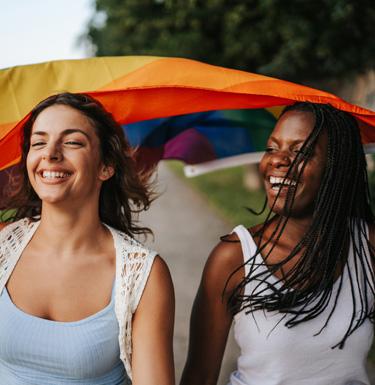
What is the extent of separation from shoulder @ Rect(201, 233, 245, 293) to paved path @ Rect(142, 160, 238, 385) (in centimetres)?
78

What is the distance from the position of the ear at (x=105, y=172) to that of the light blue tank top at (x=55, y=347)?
52cm

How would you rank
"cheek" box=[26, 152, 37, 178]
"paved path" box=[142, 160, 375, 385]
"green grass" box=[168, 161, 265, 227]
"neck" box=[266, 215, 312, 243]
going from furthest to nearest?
"green grass" box=[168, 161, 265, 227] → "paved path" box=[142, 160, 375, 385] → "neck" box=[266, 215, 312, 243] → "cheek" box=[26, 152, 37, 178]

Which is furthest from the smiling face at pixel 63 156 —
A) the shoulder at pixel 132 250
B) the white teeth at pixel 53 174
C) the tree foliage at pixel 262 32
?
the tree foliage at pixel 262 32

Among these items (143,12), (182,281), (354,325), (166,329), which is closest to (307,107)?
(354,325)

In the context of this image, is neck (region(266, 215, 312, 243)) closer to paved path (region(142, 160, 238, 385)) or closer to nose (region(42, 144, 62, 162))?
paved path (region(142, 160, 238, 385))

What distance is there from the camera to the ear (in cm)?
247

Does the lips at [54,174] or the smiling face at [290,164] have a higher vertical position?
the lips at [54,174]

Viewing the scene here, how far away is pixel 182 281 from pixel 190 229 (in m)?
3.58

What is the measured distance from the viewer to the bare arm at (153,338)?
86.5 inches

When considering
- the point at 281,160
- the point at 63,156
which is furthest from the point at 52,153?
the point at 281,160

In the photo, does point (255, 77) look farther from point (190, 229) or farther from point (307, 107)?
point (190, 229)

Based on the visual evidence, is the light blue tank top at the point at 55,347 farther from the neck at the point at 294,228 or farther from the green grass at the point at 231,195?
the green grass at the point at 231,195

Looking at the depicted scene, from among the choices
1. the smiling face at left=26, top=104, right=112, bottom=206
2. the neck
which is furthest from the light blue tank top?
the neck

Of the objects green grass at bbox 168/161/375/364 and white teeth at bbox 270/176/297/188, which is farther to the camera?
green grass at bbox 168/161/375/364
